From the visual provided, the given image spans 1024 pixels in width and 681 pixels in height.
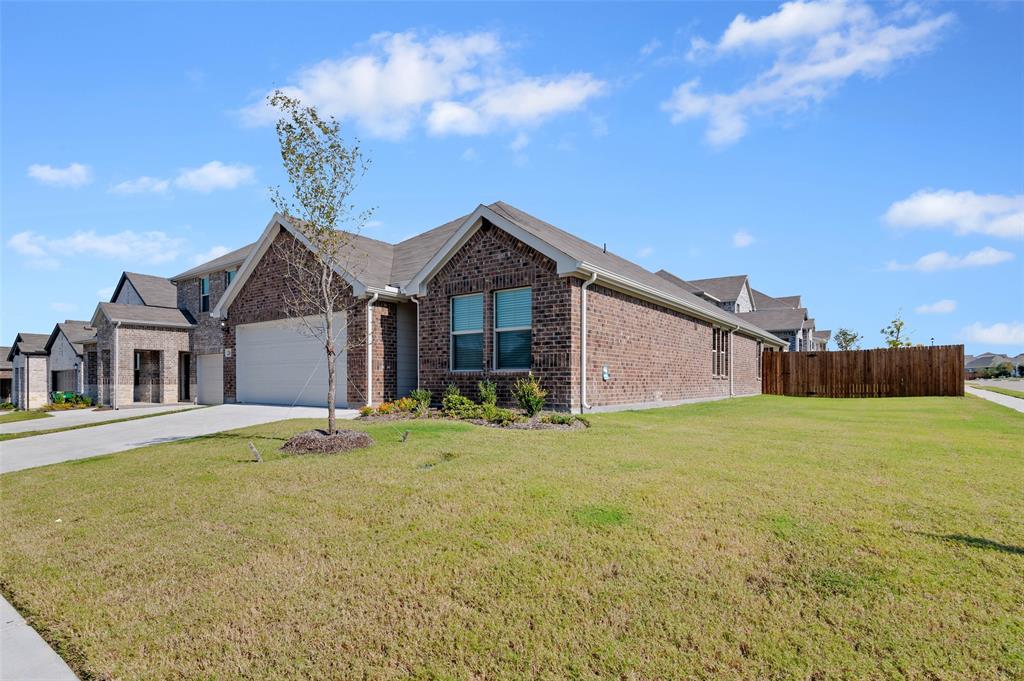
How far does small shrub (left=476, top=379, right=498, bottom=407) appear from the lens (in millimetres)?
12867

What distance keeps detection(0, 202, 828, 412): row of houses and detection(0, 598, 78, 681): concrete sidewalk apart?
7.05 metres

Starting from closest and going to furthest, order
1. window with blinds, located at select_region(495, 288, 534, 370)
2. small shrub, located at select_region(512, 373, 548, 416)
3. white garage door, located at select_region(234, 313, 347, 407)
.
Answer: small shrub, located at select_region(512, 373, 548, 416), window with blinds, located at select_region(495, 288, 534, 370), white garage door, located at select_region(234, 313, 347, 407)

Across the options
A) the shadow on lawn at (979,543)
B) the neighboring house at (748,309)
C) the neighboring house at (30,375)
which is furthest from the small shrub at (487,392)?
the neighboring house at (30,375)

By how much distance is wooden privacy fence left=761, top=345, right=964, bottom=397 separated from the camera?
79.8 feet

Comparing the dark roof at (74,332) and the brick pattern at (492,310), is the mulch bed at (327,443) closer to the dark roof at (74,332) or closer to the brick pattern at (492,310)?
the brick pattern at (492,310)

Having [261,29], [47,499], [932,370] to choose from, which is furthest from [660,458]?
[932,370]

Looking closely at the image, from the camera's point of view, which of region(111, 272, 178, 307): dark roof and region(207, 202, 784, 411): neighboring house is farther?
region(111, 272, 178, 307): dark roof

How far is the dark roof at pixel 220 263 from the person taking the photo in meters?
22.4

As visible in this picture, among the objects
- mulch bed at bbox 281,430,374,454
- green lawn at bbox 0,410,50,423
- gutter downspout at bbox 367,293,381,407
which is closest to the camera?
mulch bed at bbox 281,430,374,454

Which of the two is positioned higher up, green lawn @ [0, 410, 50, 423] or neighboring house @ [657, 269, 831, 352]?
neighboring house @ [657, 269, 831, 352]

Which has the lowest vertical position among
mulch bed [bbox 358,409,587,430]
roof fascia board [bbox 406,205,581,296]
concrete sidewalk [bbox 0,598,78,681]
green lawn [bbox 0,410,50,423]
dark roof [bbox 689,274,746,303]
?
green lawn [bbox 0,410,50,423]

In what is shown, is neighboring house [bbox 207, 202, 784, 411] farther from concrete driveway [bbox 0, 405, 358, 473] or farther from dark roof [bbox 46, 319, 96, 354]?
dark roof [bbox 46, 319, 96, 354]

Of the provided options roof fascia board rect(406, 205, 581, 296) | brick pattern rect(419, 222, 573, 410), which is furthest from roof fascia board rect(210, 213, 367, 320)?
brick pattern rect(419, 222, 573, 410)

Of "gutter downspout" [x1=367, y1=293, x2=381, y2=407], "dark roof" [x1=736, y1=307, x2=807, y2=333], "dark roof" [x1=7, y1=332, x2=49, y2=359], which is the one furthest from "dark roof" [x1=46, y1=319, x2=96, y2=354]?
"dark roof" [x1=736, y1=307, x2=807, y2=333]
